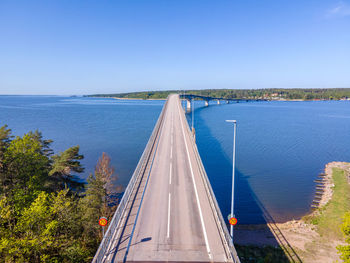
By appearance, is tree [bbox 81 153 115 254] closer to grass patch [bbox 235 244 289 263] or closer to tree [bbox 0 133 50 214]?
tree [bbox 0 133 50 214]

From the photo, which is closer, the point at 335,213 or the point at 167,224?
the point at 167,224

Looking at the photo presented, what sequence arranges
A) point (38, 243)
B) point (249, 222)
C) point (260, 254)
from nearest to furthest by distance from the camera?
point (38, 243)
point (260, 254)
point (249, 222)

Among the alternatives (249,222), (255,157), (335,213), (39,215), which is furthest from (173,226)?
(255,157)

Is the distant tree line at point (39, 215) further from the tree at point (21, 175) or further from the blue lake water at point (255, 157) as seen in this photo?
the blue lake water at point (255, 157)

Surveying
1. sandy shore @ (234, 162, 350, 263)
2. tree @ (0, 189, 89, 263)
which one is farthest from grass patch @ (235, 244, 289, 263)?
tree @ (0, 189, 89, 263)

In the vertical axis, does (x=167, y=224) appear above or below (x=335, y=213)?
above

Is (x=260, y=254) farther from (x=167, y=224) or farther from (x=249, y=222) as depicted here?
(x=167, y=224)

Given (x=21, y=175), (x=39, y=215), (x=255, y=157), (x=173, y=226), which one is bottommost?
(x=255, y=157)
